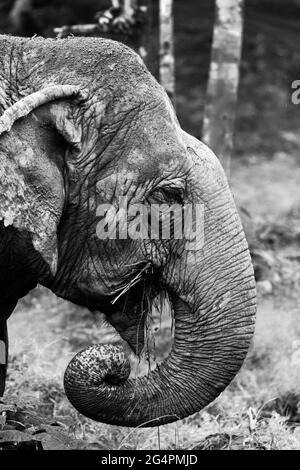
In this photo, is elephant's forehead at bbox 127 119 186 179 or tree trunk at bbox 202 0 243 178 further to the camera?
tree trunk at bbox 202 0 243 178

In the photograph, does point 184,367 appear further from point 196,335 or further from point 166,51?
point 166,51

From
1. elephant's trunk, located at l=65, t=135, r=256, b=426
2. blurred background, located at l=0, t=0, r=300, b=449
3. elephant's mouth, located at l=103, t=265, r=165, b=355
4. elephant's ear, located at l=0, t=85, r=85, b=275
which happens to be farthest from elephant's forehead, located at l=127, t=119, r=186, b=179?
blurred background, located at l=0, t=0, r=300, b=449

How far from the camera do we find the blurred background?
21.6ft

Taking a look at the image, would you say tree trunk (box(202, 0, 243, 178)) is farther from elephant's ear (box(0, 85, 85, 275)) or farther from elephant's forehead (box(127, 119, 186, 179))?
elephant's ear (box(0, 85, 85, 275))

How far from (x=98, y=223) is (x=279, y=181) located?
430 inches

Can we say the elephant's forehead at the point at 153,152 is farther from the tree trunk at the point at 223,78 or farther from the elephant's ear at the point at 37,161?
the tree trunk at the point at 223,78

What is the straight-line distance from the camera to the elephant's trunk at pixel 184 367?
5.05 meters

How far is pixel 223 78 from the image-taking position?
9742 millimetres

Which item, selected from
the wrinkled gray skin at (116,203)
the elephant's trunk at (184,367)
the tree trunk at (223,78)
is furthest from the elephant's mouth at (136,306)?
the tree trunk at (223,78)

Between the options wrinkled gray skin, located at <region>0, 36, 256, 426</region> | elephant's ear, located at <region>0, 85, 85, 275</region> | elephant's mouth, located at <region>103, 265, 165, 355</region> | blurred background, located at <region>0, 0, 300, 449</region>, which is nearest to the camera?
elephant's ear, located at <region>0, 85, 85, 275</region>

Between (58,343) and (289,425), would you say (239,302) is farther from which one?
(58,343)

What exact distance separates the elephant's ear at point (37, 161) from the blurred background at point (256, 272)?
47.6 inches

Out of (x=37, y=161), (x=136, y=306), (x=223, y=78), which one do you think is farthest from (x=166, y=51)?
(x=37, y=161)
